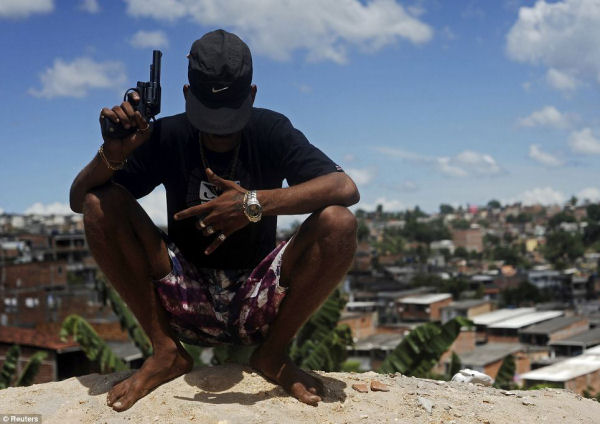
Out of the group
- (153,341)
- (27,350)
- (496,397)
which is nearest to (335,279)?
(153,341)

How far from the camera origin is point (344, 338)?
945 cm

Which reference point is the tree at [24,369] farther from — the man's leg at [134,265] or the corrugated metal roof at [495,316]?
the corrugated metal roof at [495,316]

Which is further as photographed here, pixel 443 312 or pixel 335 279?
pixel 443 312

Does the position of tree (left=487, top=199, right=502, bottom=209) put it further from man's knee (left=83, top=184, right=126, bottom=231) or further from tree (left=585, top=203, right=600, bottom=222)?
man's knee (left=83, top=184, right=126, bottom=231)

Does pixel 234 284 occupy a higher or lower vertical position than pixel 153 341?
higher

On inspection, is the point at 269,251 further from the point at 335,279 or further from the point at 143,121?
the point at 143,121

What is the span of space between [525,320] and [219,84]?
34833 millimetres

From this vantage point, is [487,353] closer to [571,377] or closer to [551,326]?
[551,326]

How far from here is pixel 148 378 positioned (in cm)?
367

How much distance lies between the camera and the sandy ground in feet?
11.4

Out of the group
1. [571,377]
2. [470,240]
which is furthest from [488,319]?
[470,240]

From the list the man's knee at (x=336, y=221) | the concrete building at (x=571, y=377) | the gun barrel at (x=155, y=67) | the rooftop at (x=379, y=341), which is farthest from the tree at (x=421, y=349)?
the rooftop at (x=379, y=341)

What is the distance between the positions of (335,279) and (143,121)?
1.12 m

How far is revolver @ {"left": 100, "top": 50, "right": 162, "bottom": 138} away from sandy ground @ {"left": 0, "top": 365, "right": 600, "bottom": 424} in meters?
1.29
